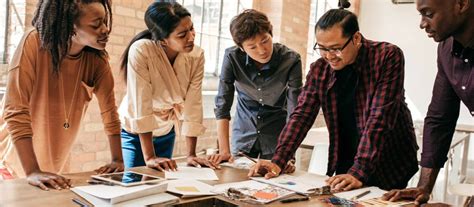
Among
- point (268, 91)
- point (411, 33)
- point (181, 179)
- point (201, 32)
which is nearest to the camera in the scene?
point (181, 179)

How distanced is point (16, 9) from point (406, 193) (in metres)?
2.58

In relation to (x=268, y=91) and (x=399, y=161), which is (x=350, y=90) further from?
(x=268, y=91)

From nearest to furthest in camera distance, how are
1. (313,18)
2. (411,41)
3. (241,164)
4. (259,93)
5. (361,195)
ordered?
(361,195) → (241,164) → (259,93) → (313,18) → (411,41)

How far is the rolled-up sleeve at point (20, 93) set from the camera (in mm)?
1538

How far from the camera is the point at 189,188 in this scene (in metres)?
1.59

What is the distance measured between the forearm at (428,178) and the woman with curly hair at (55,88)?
1133 millimetres

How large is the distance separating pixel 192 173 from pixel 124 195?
1.61ft

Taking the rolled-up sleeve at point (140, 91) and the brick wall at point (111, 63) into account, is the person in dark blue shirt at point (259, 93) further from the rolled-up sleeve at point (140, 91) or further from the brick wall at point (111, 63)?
the brick wall at point (111, 63)

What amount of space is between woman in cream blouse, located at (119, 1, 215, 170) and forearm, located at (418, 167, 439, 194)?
0.83 m

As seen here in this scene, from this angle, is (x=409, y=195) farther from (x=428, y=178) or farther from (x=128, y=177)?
(x=128, y=177)

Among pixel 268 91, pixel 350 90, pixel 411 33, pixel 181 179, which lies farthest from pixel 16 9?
pixel 411 33

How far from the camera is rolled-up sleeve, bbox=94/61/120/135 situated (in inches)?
72.7

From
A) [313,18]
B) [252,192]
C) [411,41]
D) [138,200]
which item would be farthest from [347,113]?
[411,41]

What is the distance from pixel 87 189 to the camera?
1438 mm
